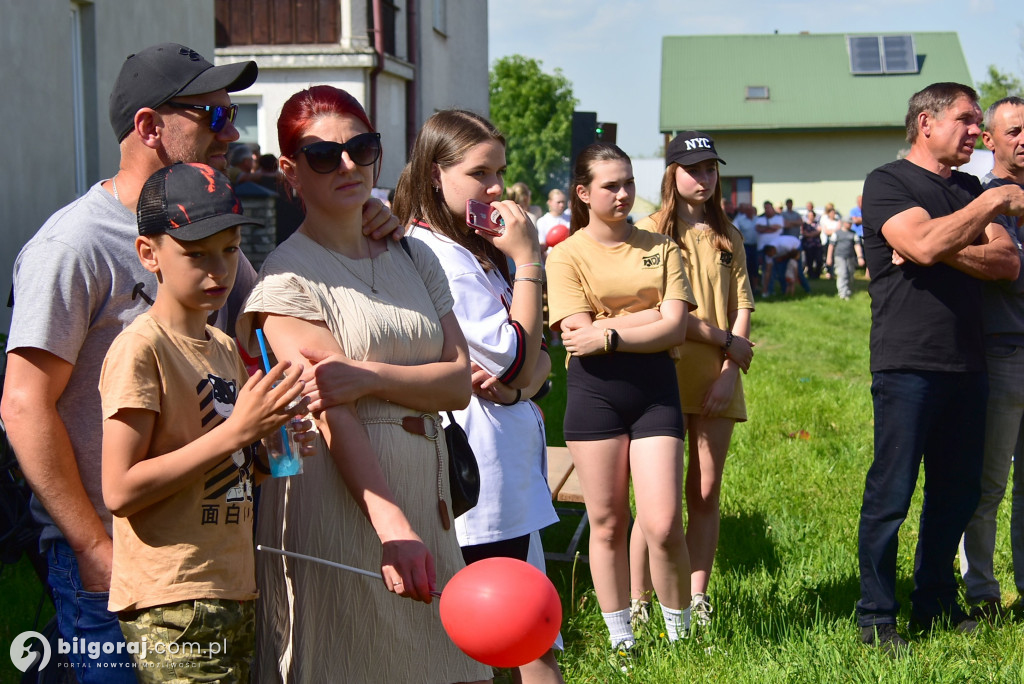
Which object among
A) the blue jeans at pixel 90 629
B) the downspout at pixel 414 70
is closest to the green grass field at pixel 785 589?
the blue jeans at pixel 90 629

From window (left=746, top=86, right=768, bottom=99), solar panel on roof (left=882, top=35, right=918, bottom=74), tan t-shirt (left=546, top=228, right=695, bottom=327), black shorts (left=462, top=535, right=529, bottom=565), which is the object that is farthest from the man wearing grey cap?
solar panel on roof (left=882, top=35, right=918, bottom=74)

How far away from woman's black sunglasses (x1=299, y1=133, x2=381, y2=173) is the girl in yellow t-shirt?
1.93 metres

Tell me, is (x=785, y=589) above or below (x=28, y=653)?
below

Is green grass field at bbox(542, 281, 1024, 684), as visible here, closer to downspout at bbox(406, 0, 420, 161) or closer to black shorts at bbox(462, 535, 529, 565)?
black shorts at bbox(462, 535, 529, 565)

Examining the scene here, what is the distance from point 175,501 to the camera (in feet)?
7.45

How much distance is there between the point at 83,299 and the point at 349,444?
712 millimetres

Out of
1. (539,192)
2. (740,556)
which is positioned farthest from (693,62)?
(740,556)

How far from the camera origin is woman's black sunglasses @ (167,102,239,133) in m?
2.57

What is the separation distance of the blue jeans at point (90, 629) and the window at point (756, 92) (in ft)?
140

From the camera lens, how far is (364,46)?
17984 mm

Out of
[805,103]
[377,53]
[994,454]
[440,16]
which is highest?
[805,103]

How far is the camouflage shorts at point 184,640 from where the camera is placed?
2.25m

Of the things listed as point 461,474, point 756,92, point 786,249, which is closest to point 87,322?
point 461,474

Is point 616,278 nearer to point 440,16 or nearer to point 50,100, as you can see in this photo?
point 50,100
